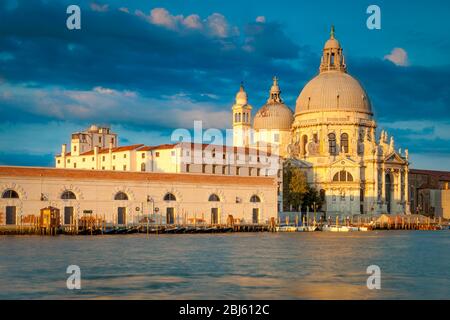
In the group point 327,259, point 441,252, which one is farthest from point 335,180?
point 327,259

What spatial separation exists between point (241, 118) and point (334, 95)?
45.7ft

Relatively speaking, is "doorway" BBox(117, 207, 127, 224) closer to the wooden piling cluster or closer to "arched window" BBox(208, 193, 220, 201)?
the wooden piling cluster

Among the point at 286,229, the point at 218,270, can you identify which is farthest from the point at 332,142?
the point at 218,270

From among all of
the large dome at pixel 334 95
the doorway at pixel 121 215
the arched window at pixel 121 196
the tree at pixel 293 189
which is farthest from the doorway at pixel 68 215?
the large dome at pixel 334 95

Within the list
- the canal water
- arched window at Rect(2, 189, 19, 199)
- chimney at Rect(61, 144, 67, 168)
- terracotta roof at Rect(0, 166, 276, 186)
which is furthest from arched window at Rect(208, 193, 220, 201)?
chimney at Rect(61, 144, 67, 168)

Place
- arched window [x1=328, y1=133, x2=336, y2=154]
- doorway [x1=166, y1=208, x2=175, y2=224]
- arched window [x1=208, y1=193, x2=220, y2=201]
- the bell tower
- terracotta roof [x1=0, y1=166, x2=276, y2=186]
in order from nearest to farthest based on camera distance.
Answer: terracotta roof [x1=0, y1=166, x2=276, y2=186], doorway [x1=166, y1=208, x2=175, y2=224], arched window [x1=208, y1=193, x2=220, y2=201], arched window [x1=328, y1=133, x2=336, y2=154], the bell tower

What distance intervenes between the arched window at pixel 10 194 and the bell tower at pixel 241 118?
44996mm

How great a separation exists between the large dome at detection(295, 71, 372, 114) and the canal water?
43985 millimetres

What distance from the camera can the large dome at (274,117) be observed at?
312ft

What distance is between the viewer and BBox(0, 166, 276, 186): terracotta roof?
50531 millimetres

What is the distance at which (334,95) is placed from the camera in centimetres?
8394

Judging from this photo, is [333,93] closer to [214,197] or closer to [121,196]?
[214,197]

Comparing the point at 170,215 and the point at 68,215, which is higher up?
the point at 68,215
